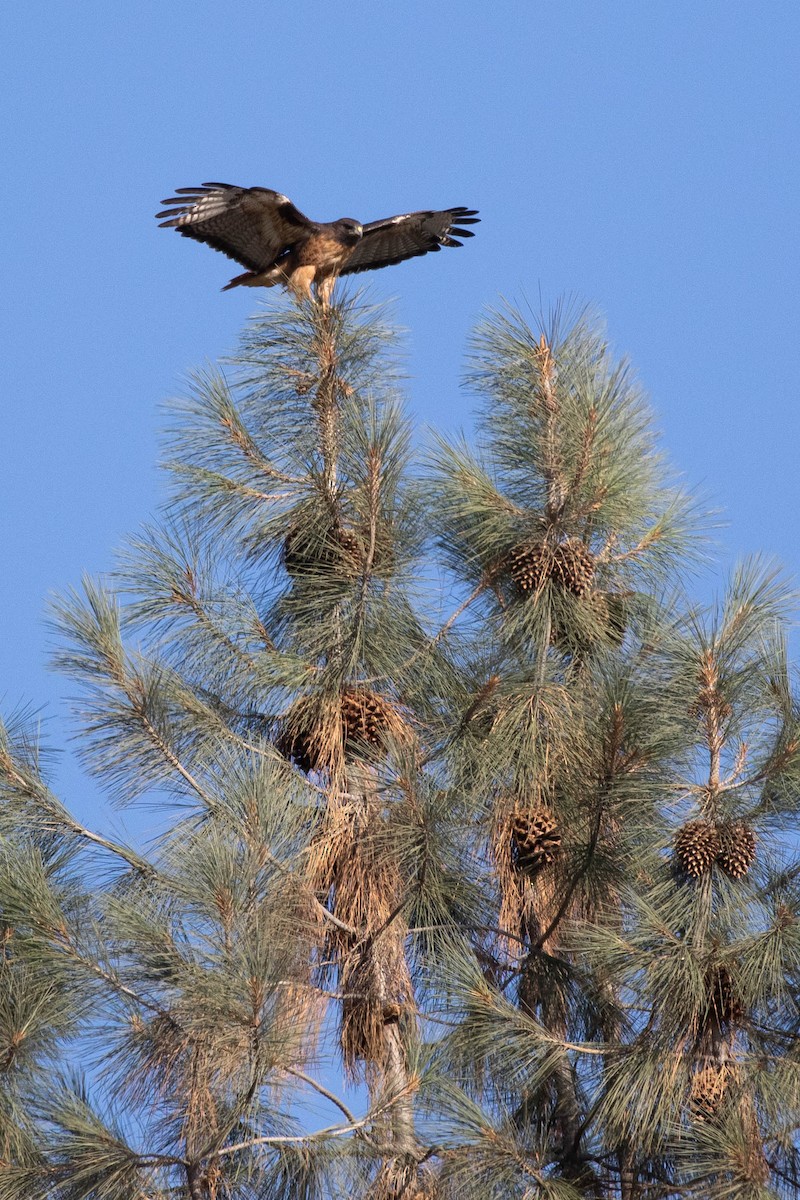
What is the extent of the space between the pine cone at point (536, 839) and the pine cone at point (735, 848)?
0.58 metres

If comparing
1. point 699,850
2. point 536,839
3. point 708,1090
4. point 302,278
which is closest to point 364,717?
point 536,839

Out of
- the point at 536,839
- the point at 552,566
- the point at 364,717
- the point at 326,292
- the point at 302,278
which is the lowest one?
the point at 536,839

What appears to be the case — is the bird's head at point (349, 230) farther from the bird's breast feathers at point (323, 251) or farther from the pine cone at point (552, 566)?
the pine cone at point (552, 566)

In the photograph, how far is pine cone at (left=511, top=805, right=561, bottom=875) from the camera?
543 cm

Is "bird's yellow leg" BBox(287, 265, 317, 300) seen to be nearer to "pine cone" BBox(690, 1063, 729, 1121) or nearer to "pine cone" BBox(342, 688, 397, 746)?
"pine cone" BBox(342, 688, 397, 746)

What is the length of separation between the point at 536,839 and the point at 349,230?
3077mm

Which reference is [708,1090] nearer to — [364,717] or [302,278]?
[364,717]

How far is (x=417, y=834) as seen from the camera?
16.5 ft

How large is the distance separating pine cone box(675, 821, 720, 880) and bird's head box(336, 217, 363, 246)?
337 centimetres

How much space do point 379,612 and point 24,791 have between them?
1150 mm

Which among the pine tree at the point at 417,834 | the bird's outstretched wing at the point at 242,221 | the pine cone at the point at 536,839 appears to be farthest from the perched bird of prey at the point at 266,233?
the pine cone at the point at 536,839

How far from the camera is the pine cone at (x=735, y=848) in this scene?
499 centimetres

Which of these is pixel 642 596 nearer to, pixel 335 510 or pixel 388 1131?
pixel 335 510

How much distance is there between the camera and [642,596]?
612 centimetres
